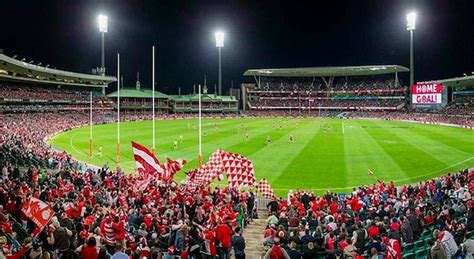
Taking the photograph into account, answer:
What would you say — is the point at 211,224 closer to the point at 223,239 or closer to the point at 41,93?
the point at 223,239

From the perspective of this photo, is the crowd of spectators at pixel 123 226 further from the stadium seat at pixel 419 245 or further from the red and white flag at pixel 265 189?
the stadium seat at pixel 419 245

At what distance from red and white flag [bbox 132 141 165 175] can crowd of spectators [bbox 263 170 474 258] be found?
6.69 metres

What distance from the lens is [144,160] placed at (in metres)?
20.3

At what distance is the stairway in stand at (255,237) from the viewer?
1317 centimetres

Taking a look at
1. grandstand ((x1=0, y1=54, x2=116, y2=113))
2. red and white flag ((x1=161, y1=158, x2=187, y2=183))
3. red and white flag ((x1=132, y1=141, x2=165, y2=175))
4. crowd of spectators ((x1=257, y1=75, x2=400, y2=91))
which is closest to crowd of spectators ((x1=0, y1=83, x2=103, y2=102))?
grandstand ((x1=0, y1=54, x2=116, y2=113))

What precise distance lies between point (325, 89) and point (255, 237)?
446 feet

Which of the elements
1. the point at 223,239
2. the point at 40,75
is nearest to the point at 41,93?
the point at 40,75

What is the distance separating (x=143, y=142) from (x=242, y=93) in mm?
103517

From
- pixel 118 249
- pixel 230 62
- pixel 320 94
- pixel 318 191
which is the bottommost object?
pixel 318 191

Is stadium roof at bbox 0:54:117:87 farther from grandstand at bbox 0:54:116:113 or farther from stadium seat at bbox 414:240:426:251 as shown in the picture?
stadium seat at bbox 414:240:426:251

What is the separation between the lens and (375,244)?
34.2 feet

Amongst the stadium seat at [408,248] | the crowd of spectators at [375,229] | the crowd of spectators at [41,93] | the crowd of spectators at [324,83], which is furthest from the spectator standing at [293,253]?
Result: the crowd of spectators at [324,83]

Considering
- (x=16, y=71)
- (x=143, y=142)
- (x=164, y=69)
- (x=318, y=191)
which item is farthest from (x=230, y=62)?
(x=318, y=191)

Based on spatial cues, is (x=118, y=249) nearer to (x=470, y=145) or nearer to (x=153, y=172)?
(x=153, y=172)
